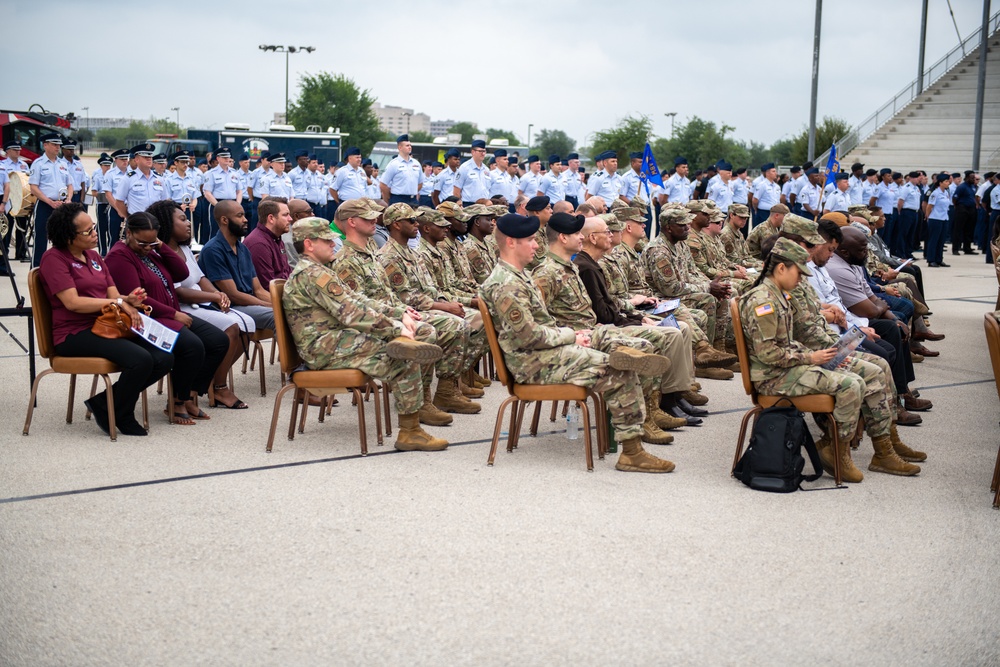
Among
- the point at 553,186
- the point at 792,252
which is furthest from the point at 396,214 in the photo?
the point at 553,186

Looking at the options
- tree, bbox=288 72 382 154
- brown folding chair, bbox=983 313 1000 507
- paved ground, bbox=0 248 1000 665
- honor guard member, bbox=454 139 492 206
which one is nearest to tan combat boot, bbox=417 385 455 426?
paved ground, bbox=0 248 1000 665

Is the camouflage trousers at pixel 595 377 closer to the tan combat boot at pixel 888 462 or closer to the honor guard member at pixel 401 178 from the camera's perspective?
the tan combat boot at pixel 888 462

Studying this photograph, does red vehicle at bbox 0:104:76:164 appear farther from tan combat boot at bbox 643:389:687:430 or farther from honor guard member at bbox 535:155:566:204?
tan combat boot at bbox 643:389:687:430

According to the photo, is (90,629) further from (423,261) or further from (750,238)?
(750,238)

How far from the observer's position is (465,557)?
169 inches

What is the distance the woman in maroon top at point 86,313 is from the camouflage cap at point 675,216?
14.3ft

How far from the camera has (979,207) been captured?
23609 millimetres

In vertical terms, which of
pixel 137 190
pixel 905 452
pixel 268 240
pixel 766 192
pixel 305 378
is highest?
pixel 766 192

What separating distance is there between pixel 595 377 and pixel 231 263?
3.59 m

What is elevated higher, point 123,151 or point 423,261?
point 123,151

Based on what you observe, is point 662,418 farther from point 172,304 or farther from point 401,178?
point 401,178

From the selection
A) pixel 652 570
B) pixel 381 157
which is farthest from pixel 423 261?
pixel 381 157

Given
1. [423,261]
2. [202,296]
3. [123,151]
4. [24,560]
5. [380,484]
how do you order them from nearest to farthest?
[24,560] → [380,484] → [202,296] → [423,261] → [123,151]

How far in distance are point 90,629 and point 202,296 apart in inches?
154
